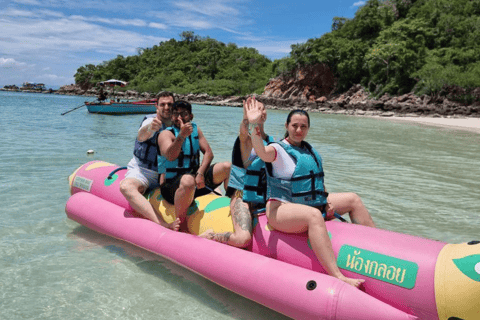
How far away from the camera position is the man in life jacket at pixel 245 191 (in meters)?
2.86

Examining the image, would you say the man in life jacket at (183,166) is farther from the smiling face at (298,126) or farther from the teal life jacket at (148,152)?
the smiling face at (298,126)

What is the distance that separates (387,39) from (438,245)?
41.5 metres

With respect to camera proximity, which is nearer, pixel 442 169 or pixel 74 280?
pixel 74 280

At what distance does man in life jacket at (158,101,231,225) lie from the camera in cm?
317

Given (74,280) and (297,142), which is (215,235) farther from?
(74,280)

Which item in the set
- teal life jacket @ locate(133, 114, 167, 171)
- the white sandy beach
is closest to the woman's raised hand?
teal life jacket @ locate(133, 114, 167, 171)

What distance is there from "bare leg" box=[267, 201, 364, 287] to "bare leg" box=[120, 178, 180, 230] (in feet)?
4.14

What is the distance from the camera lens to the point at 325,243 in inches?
96.7

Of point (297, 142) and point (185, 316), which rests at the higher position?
point (297, 142)

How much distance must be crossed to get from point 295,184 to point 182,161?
1.12 metres

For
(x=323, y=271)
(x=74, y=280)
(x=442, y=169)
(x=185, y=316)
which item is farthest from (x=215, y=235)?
(x=442, y=169)

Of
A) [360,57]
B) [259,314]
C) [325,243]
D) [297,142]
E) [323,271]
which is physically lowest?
[259,314]

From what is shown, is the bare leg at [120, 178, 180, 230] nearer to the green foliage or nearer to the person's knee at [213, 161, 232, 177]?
the person's knee at [213, 161, 232, 177]

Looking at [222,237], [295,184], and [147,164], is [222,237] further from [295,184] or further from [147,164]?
[147,164]
